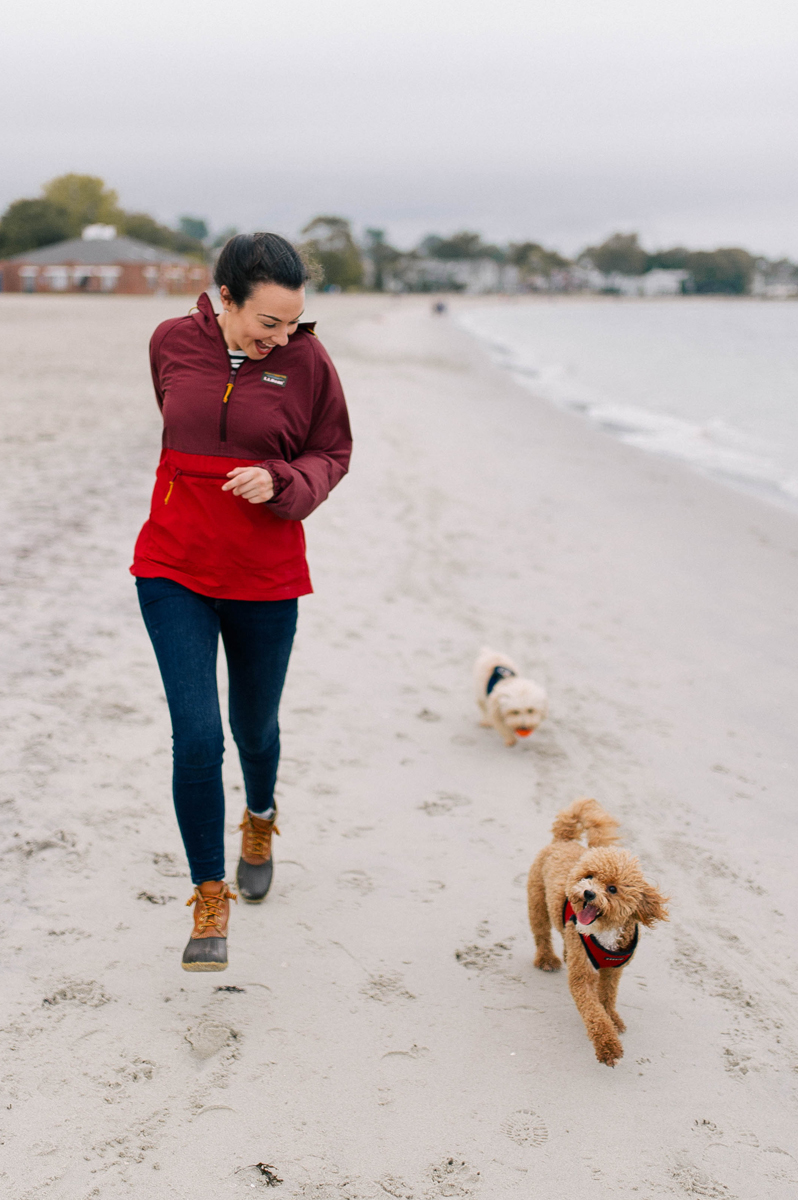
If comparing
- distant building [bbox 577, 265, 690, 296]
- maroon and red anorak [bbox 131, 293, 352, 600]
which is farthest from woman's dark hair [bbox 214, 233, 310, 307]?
distant building [bbox 577, 265, 690, 296]

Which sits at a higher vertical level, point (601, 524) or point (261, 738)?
point (261, 738)

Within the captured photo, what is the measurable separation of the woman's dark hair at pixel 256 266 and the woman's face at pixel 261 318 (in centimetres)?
2

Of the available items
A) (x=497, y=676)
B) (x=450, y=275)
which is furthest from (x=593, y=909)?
(x=450, y=275)

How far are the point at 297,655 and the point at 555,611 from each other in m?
1.99

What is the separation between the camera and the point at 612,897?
219 cm

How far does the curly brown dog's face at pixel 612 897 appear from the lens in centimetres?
219

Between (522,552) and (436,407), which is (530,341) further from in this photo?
(522,552)

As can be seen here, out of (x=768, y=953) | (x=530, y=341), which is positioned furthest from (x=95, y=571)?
(x=530, y=341)

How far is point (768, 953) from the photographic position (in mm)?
2781

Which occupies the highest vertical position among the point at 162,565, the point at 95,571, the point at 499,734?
the point at 162,565

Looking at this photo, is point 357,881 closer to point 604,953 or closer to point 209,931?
point 209,931

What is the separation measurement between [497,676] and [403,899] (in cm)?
150

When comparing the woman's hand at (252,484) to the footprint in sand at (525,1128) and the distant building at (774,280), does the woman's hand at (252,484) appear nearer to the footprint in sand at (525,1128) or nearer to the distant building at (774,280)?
the footprint in sand at (525,1128)

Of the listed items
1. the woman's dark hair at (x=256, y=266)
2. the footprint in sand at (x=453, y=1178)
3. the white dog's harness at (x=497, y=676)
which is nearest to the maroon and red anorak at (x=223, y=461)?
the woman's dark hair at (x=256, y=266)
